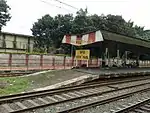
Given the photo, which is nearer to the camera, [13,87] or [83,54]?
[13,87]

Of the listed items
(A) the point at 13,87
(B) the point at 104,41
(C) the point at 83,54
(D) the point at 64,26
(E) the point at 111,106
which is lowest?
Answer: (E) the point at 111,106

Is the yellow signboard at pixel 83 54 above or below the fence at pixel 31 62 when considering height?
above

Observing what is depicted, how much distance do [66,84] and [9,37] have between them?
99.0 feet

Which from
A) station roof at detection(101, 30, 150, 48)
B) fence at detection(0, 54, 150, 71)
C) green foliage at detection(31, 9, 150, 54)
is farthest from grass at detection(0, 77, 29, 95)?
green foliage at detection(31, 9, 150, 54)

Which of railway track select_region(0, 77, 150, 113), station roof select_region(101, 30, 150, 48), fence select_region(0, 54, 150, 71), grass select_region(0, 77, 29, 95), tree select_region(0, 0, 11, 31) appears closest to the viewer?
railway track select_region(0, 77, 150, 113)

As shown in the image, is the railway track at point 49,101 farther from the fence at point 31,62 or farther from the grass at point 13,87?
the fence at point 31,62

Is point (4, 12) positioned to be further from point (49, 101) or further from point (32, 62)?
point (49, 101)

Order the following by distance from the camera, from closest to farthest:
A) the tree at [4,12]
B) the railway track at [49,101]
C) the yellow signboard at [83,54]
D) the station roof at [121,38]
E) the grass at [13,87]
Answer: the railway track at [49,101] → the grass at [13,87] → the yellow signboard at [83,54] → the station roof at [121,38] → the tree at [4,12]

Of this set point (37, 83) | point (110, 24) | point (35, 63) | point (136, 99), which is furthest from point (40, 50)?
point (136, 99)

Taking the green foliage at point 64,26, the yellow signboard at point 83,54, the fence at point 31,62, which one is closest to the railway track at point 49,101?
the yellow signboard at point 83,54

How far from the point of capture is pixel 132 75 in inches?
854

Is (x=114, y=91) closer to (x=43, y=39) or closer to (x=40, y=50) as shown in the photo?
(x=40, y=50)

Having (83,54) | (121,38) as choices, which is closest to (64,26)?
(121,38)

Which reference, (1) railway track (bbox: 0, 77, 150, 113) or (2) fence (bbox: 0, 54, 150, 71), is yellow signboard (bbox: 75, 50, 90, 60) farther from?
(1) railway track (bbox: 0, 77, 150, 113)
